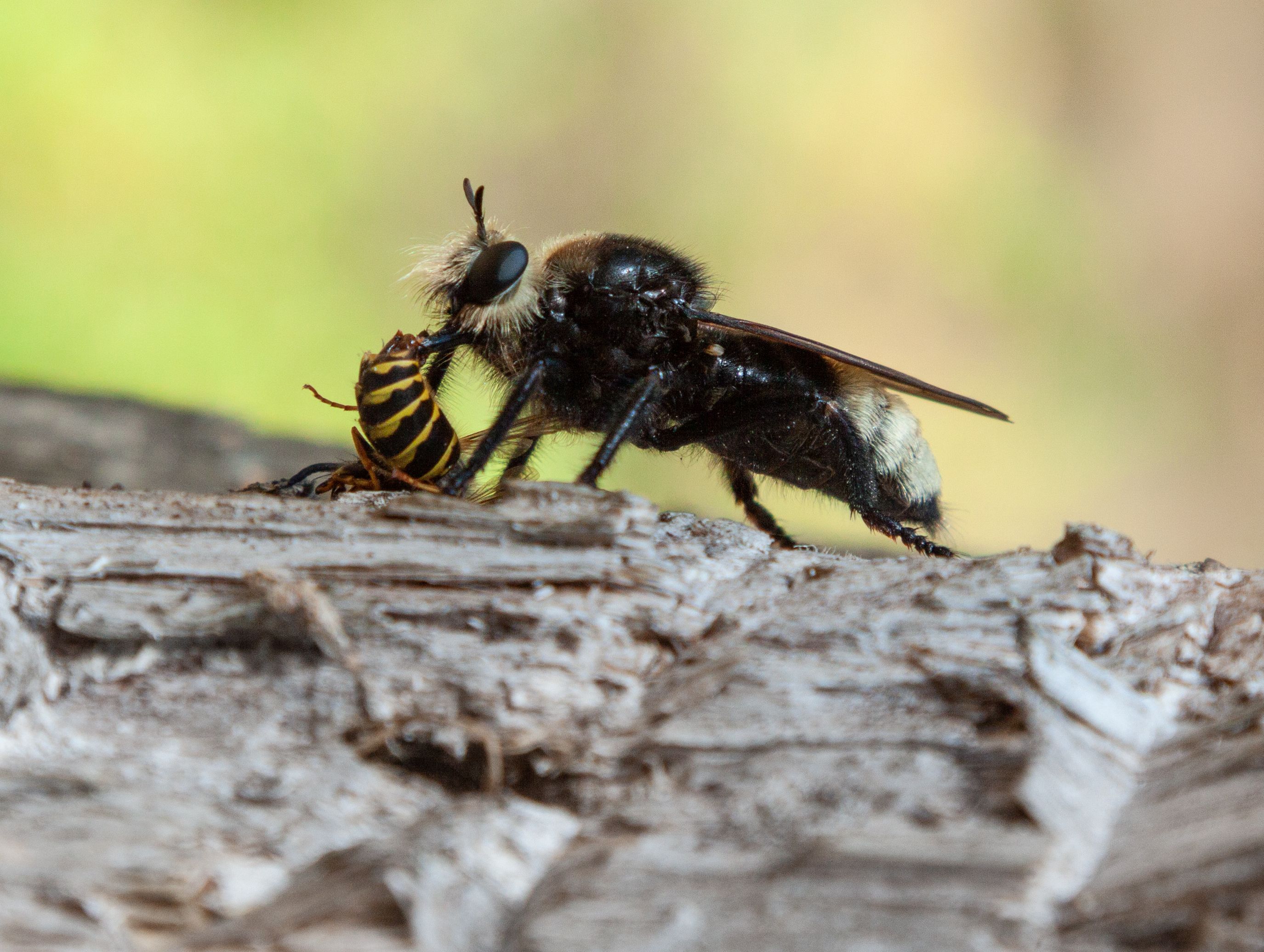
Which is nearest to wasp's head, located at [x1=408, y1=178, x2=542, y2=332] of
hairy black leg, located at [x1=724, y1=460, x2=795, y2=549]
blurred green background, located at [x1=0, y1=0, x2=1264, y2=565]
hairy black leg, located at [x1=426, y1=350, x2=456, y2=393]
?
hairy black leg, located at [x1=426, y1=350, x2=456, y2=393]

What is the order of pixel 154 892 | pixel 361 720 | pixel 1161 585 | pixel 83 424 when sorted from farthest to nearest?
pixel 83 424
pixel 1161 585
pixel 361 720
pixel 154 892

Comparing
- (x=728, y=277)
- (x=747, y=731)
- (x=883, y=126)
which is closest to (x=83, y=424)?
(x=747, y=731)

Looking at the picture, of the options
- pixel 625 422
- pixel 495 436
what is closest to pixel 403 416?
pixel 495 436

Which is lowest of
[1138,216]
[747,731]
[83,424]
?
[747,731]

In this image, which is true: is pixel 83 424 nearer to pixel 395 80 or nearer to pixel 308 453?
pixel 308 453

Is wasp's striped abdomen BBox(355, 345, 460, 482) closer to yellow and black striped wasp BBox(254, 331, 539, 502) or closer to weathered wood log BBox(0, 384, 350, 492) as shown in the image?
yellow and black striped wasp BBox(254, 331, 539, 502)

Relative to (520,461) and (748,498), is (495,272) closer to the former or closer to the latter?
(520,461)

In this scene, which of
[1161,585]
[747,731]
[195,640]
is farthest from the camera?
[1161,585]
